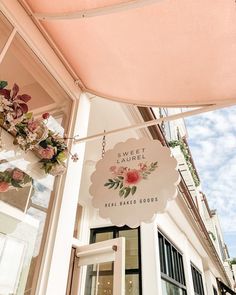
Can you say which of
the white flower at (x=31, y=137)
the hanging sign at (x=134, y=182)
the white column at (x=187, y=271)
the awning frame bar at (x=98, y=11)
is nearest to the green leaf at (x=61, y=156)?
the white flower at (x=31, y=137)

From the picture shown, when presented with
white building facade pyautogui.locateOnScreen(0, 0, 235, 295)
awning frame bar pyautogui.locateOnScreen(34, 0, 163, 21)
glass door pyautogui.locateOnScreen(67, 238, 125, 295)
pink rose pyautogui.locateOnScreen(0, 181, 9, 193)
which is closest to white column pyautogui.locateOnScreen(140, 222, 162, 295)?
white building facade pyautogui.locateOnScreen(0, 0, 235, 295)

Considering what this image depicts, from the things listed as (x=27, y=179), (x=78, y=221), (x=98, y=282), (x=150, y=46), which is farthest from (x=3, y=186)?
(x=78, y=221)

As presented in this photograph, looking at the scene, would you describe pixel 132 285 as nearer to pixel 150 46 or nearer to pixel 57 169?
pixel 57 169

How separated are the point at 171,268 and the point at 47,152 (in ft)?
14.7

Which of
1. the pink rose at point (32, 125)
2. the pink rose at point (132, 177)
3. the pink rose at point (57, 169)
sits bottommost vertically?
the pink rose at point (57, 169)

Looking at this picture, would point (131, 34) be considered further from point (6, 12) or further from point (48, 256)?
point (48, 256)

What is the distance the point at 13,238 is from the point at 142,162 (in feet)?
3.34

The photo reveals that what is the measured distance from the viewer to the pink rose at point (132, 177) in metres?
1.78

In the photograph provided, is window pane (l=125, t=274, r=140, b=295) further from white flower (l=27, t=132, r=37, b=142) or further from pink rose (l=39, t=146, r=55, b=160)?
white flower (l=27, t=132, r=37, b=142)

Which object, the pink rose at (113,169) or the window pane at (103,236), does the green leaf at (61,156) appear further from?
the window pane at (103,236)

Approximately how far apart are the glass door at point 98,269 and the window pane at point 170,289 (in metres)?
1.01

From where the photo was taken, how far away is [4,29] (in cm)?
143

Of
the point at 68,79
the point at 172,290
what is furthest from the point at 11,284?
the point at 172,290

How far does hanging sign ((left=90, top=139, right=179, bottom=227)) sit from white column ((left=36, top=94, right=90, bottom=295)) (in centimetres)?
21
